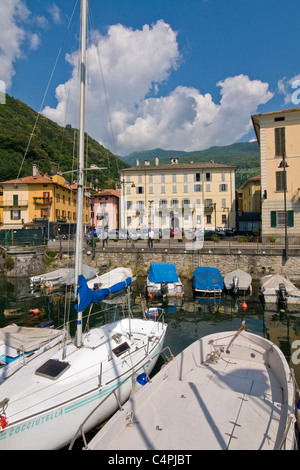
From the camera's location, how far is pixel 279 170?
30.2m

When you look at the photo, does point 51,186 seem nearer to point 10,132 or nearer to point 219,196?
point 219,196

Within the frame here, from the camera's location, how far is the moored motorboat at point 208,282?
21.0 meters

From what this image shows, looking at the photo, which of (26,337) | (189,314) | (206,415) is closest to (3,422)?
(206,415)

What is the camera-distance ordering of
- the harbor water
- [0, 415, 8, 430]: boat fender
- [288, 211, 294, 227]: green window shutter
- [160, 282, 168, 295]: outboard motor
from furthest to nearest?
[288, 211, 294, 227]: green window shutter → [160, 282, 168, 295]: outboard motor → the harbor water → [0, 415, 8, 430]: boat fender

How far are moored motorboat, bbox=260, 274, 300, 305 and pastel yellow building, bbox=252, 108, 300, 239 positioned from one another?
447 inches

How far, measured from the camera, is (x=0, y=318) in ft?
54.4

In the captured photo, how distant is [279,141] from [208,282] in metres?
20.4

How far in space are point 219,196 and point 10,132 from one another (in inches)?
2318

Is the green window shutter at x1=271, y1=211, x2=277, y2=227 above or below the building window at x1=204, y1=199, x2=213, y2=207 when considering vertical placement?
below

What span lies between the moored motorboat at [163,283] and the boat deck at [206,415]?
13556 mm

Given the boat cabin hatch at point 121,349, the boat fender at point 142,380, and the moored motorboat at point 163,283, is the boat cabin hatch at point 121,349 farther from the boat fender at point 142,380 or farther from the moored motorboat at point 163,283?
the moored motorboat at point 163,283

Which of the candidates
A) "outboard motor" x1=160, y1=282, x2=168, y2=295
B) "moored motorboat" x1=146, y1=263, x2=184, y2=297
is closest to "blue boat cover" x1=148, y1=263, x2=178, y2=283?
"moored motorboat" x1=146, y1=263, x2=184, y2=297

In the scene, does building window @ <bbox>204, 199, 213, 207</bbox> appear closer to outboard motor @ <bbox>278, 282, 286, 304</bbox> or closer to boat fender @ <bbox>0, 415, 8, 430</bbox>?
outboard motor @ <bbox>278, 282, 286, 304</bbox>

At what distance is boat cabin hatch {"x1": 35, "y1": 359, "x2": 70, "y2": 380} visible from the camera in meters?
6.71
